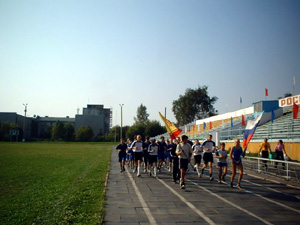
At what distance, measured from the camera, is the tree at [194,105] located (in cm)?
7600

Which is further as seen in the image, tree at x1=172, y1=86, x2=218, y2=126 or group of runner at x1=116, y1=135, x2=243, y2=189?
tree at x1=172, y1=86, x2=218, y2=126

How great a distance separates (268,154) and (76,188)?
11267 mm

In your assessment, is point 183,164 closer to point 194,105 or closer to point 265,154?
point 265,154

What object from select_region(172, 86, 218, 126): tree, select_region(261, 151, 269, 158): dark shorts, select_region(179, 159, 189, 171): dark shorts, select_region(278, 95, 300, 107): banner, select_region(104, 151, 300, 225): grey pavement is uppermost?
select_region(172, 86, 218, 126): tree

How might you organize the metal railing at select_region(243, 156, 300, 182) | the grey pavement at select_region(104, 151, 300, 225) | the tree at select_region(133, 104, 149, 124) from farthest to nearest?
the tree at select_region(133, 104, 149, 124)
the metal railing at select_region(243, 156, 300, 182)
the grey pavement at select_region(104, 151, 300, 225)

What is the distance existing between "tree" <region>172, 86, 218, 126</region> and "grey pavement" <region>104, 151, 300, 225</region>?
65.3 meters

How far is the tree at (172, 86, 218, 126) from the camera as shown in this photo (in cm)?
7600

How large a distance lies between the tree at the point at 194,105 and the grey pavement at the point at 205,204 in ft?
214

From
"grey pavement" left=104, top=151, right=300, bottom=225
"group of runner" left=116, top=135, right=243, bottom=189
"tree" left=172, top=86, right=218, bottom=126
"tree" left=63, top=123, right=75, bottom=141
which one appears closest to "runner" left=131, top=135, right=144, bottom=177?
"group of runner" left=116, top=135, right=243, bottom=189

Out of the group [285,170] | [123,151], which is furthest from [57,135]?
[285,170]

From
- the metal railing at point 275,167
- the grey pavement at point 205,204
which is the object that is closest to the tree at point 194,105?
the metal railing at point 275,167

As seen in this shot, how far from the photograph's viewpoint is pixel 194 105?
250 feet

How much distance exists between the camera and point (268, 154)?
15.8m

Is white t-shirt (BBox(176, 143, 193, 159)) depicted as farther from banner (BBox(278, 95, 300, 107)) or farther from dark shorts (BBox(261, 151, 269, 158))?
banner (BBox(278, 95, 300, 107))
